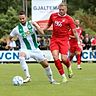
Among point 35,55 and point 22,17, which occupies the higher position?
point 22,17

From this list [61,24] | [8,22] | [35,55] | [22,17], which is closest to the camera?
[22,17]

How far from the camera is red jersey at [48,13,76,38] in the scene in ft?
53.0

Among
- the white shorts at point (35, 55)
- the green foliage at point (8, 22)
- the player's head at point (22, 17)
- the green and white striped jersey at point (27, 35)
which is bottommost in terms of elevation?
the green foliage at point (8, 22)

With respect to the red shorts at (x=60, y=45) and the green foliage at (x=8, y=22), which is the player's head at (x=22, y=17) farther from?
the green foliage at (x=8, y=22)

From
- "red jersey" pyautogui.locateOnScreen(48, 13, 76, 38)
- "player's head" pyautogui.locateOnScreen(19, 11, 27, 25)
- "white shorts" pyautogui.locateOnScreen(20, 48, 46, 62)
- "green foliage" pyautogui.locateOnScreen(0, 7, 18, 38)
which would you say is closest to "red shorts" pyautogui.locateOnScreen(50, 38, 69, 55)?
"red jersey" pyautogui.locateOnScreen(48, 13, 76, 38)

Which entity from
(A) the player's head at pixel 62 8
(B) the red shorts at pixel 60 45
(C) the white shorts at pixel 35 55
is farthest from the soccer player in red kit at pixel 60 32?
(C) the white shorts at pixel 35 55

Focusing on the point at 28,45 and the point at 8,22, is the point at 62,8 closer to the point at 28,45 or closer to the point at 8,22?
the point at 28,45

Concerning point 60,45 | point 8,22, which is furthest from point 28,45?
point 8,22

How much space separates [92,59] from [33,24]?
17220mm

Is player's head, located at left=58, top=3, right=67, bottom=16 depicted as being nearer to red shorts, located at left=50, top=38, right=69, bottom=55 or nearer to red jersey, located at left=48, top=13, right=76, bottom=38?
red jersey, located at left=48, top=13, right=76, bottom=38

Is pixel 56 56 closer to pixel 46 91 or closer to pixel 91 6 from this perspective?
pixel 46 91

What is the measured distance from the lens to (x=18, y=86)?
1448 centimetres

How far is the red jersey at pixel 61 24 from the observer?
1614 cm

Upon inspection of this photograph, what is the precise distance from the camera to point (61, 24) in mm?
16188
